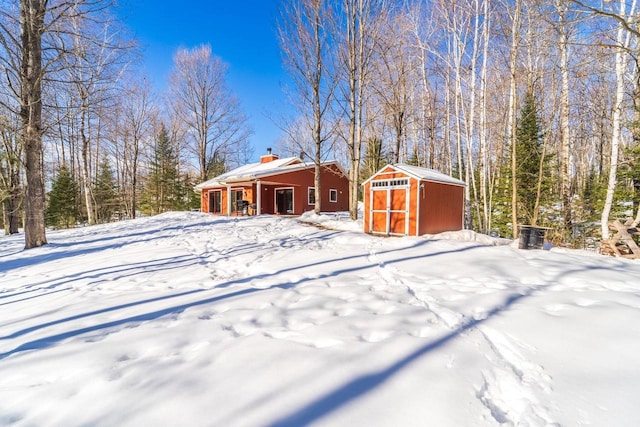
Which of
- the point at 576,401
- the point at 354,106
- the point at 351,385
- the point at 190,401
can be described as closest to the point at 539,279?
the point at 576,401

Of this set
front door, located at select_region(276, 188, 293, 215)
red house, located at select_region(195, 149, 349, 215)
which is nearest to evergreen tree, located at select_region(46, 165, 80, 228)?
red house, located at select_region(195, 149, 349, 215)

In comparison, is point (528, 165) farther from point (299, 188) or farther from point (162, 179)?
point (162, 179)

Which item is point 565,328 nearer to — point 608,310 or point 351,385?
point 608,310

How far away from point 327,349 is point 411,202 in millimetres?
7826

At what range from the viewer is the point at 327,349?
2082 mm

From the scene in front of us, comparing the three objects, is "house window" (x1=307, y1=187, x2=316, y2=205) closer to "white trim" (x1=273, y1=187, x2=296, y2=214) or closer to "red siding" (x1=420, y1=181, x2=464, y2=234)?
"white trim" (x1=273, y1=187, x2=296, y2=214)

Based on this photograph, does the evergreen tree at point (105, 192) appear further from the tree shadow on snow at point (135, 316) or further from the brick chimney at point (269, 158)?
the tree shadow on snow at point (135, 316)

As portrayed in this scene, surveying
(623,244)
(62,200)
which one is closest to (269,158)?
(62,200)

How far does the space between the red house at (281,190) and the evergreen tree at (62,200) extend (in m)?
11.7

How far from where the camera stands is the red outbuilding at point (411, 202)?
29.8 ft

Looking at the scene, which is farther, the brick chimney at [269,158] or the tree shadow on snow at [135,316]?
the brick chimney at [269,158]

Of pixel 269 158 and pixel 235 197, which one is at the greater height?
pixel 269 158

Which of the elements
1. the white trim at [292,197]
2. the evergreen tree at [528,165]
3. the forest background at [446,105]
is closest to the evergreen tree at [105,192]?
the forest background at [446,105]

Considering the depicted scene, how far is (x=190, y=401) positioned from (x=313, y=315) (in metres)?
1.40
